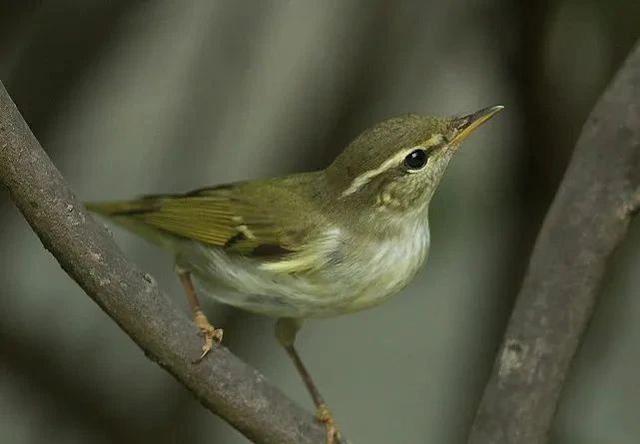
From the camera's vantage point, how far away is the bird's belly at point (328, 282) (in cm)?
234

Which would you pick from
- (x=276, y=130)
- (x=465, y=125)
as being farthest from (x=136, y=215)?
(x=276, y=130)

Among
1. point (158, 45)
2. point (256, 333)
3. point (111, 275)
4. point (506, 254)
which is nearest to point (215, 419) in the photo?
point (256, 333)

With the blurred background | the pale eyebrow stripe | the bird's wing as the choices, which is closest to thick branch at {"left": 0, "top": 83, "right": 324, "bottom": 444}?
the bird's wing

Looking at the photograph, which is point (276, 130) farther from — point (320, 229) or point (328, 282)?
point (328, 282)

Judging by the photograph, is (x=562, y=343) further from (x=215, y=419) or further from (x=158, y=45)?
(x=158, y=45)

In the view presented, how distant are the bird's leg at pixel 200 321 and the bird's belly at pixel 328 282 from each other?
8cm

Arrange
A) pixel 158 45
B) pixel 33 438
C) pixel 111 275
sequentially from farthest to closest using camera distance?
pixel 158 45
pixel 33 438
pixel 111 275

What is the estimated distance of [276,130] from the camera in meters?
3.81

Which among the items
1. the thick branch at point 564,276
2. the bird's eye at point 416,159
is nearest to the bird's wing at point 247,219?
the bird's eye at point 416,159

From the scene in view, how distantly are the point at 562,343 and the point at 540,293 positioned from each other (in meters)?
0.11

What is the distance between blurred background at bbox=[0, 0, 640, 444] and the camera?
3.27 m

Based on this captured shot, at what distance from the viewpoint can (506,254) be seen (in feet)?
11.2

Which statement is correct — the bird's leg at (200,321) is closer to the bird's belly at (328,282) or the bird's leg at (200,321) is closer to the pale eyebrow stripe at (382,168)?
the bird's belly at (328,282)

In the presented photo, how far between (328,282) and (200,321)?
0.27m
